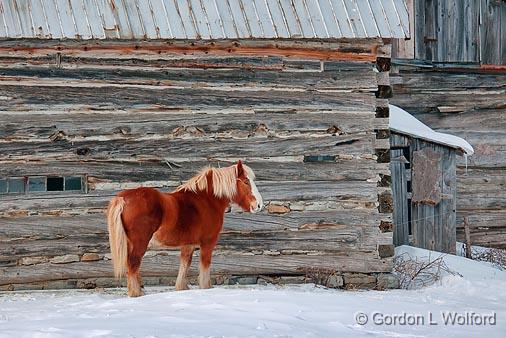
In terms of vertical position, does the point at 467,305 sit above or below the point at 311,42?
below

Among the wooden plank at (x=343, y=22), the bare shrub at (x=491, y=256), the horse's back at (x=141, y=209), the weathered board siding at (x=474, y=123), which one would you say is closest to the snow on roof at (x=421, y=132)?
the weathered board siding at (x=474, y=123)

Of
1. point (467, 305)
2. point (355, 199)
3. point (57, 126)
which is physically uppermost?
point (57, 126)

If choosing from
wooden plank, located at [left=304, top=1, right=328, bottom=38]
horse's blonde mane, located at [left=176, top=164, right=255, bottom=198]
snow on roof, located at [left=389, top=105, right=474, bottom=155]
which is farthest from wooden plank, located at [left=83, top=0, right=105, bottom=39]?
snow on roof, located at [left=389, top=105, right=474, bottom=155]

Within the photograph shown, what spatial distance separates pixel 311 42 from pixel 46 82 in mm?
3329

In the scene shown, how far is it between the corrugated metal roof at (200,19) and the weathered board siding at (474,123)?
14.8ft

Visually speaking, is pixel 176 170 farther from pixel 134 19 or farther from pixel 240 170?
pixel 134 19

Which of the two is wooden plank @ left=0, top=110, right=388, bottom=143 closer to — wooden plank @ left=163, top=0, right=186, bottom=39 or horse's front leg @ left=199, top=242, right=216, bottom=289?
wooden plank @ left=163, top=0, right=186, bottom=39

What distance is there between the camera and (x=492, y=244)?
17047 millimetres

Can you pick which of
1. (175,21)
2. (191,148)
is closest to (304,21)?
(175,21)

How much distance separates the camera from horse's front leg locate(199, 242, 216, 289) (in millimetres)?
10391

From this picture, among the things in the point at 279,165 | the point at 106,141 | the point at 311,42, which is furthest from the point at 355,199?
the point at 106,141

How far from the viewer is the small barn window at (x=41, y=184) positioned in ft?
38.0

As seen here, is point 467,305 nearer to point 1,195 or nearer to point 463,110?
point 1,195

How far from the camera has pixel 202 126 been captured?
1190cm
